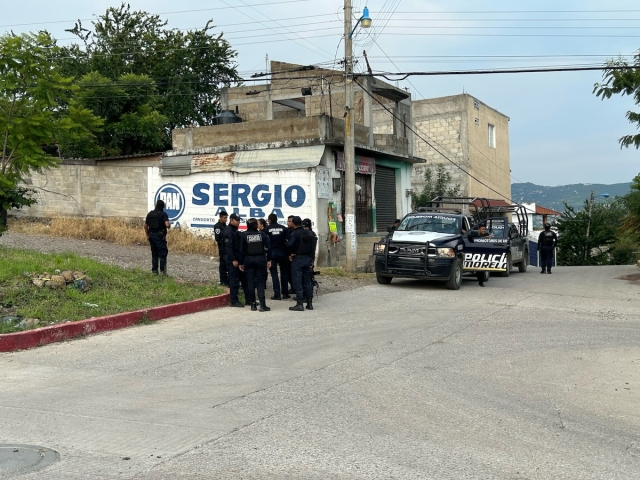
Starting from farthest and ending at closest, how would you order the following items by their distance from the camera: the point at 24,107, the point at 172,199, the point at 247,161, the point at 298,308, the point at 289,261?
the point at 172,199, the point at 247,161, the point at 24,107, the point at 289,261, the point at 298,308

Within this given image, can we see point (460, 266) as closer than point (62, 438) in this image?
No

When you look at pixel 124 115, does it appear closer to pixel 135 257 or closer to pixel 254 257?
pixel 135 257

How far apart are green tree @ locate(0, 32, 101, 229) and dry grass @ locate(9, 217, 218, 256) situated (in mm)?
6111

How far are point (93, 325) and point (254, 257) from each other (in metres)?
3.24

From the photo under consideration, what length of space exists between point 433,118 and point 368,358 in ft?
120

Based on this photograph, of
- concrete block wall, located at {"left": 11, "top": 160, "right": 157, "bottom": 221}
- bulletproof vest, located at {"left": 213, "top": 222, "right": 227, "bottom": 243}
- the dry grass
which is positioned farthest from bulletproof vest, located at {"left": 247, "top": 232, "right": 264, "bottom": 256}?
concrete block wall, located at {"left": 11, "top": 160, "right": 157, "bottom": 221}

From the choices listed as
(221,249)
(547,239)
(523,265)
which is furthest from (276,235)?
(523,265)

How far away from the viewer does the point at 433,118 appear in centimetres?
4381

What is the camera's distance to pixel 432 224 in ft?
61.0

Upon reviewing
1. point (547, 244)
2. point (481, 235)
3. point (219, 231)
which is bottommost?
point (547, 244)

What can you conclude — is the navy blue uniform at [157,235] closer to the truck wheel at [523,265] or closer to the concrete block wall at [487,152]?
the truck wheel at [523,265]

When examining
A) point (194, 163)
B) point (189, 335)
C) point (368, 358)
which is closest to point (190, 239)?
point (194, 163)

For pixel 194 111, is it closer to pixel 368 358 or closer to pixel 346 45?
pixel 346 45

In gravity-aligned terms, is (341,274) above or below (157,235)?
below
